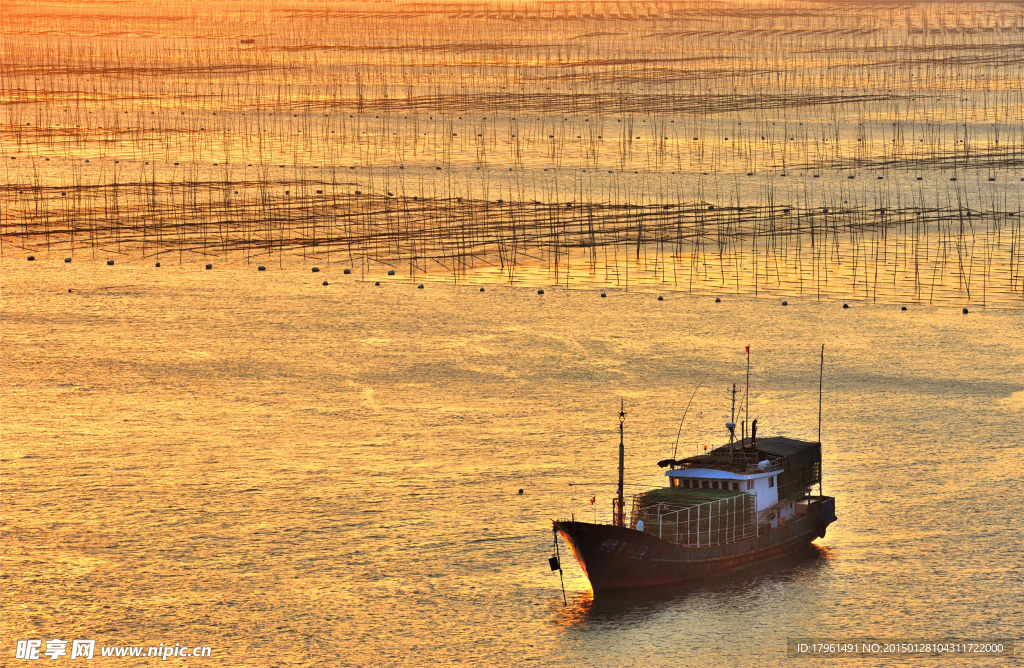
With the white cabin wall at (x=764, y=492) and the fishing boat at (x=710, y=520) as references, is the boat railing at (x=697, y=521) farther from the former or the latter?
the white cabin wall at (x=764, y=492)

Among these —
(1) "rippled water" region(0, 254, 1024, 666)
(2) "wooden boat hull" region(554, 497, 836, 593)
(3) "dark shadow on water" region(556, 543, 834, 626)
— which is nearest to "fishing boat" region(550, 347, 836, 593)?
(2) "wooden boat hull" region(554, 497, 836, 593)

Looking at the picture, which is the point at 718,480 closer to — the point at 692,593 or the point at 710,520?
the point at 710,520

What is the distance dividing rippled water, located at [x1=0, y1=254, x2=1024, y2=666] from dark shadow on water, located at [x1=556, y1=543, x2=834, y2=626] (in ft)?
0.24

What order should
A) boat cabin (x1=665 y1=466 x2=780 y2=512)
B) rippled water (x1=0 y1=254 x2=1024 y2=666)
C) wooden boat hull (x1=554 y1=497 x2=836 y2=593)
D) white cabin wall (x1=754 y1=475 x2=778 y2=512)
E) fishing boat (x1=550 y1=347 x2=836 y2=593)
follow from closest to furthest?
1. rippled water (x1=0 y1=254 x2=1024 y2=666)
2. wooden boat hull (x1=554 y1=497 x2=836 y2=593)
3. fishing boat (x1=550 y1=347 x2=836 y2=593)
4. boat cabin (x1=665 y1=466 x2=780 y2=512)
5. white cabin wall (x1=754 y1=475 x2=778 y2=512)

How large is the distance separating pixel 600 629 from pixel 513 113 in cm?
8787

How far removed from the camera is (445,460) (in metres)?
45.5

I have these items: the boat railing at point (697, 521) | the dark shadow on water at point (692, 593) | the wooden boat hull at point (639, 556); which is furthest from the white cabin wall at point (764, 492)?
the dark shadow on water at point (692, 593)

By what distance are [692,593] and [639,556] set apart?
1.65m

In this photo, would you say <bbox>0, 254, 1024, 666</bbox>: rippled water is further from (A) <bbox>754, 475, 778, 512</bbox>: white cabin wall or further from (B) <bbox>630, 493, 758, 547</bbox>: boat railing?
(A) <bbox>754, 475, 778, 512</bbox>: white cabin wall

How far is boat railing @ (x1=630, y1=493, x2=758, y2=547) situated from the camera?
121ft

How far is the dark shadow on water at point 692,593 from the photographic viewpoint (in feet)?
115

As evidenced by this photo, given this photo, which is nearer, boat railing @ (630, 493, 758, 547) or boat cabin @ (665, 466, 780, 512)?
boat railing @ (630, 493, 758, 547)

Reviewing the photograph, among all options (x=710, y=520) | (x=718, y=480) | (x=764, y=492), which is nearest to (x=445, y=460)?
(x=718, y=480)

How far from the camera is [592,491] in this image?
1676 inches
